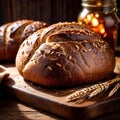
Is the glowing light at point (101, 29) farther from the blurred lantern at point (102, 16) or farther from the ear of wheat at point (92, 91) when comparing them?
the ear of wheat at point (92, 91)

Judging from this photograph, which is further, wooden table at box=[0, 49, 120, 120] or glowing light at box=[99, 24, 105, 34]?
glowing light at box=[99, 24, 105, 34]

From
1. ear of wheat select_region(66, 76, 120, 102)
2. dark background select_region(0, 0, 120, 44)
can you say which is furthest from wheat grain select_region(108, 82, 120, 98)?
dark background select_region(0, 0, 120, 44)

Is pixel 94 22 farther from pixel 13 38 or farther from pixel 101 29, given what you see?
pixel 13 38

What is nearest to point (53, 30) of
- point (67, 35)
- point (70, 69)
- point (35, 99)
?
point (67, 35)

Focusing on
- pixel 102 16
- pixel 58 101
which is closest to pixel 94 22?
pixel 102 16

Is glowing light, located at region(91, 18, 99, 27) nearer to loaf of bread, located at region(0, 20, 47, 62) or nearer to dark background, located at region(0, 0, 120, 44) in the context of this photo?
loaf of bread, located at region(0, 20, 47, 62)

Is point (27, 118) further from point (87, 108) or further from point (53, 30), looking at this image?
point (53, 30)
